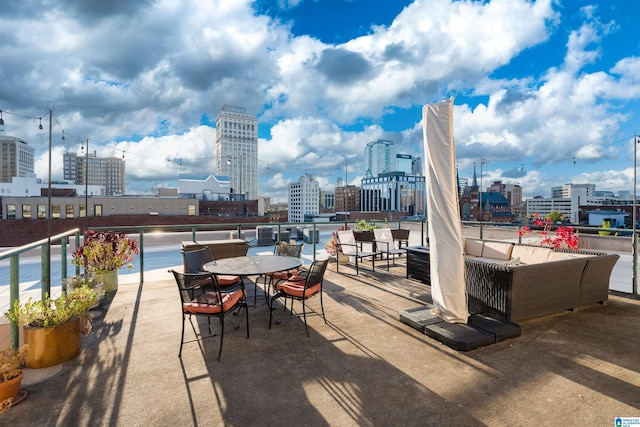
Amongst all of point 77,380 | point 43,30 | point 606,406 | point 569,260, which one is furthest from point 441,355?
point 43,30

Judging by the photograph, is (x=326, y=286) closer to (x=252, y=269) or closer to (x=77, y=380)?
(x=252, y=269)

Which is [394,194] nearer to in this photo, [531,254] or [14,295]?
[531,254]

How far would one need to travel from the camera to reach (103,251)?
5551mm

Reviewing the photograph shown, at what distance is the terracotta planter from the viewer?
2.29 m

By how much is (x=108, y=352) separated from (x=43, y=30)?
33.0 ft

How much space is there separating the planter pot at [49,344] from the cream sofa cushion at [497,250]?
6.39 m

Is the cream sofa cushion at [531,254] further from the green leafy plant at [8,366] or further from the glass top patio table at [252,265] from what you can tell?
the green leafy plant at [8,366]

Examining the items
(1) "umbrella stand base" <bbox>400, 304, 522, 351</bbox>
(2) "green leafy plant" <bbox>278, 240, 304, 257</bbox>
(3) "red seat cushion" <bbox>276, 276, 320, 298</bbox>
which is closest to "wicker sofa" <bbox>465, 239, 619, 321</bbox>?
(1) "umbrella stand base" <bbox>400, 304, 522, 351</bbox>

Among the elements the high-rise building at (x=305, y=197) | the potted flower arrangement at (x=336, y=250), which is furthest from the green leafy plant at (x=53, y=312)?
the high-rise building at (x=305, y=197)

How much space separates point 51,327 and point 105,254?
9.72 ft

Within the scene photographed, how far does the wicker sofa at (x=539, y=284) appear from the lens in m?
3.99

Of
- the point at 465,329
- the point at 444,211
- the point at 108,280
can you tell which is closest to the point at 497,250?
the point at 465,329

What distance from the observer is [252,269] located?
13.4 feet

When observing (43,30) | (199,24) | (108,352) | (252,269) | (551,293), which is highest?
(199,24)
